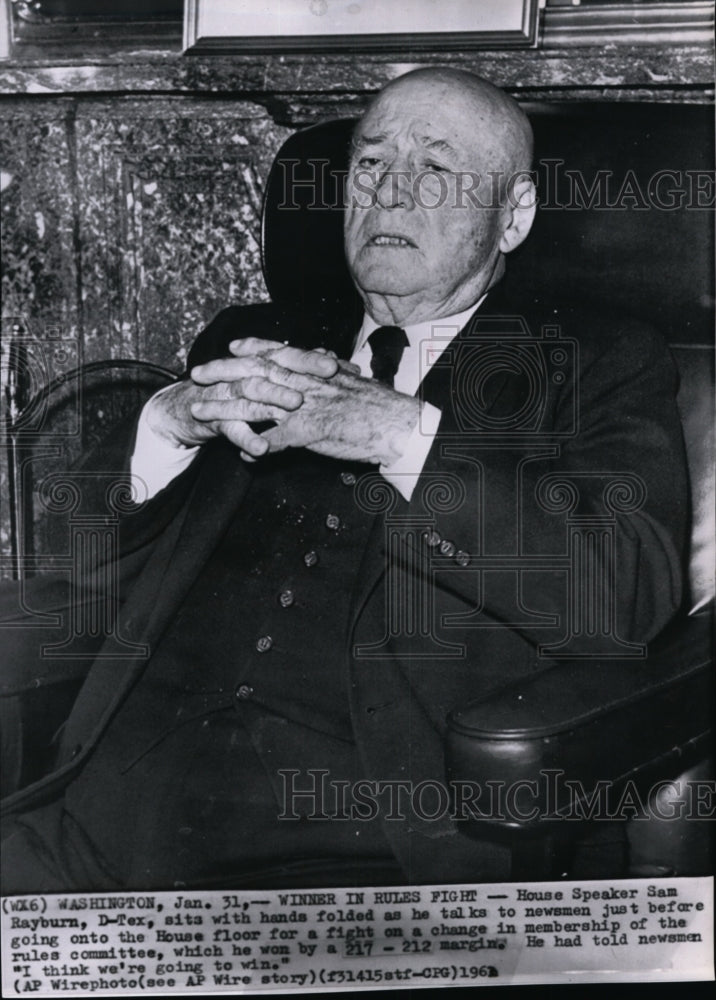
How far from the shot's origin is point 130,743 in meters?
2.39

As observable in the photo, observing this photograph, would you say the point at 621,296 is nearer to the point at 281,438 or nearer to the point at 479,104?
the point at 479,104

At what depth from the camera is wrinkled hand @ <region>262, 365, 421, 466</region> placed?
2297 mm

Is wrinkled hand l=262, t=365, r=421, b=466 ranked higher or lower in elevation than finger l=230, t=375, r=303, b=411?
lower

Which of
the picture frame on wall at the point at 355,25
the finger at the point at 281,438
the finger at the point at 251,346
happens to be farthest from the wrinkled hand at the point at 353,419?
the picture frame on wall at the point at 355,25

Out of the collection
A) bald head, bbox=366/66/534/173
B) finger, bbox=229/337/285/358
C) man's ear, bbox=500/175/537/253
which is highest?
bald head, bbox=366/66/534/173

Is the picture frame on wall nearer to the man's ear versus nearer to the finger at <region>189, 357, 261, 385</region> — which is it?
the man's ear

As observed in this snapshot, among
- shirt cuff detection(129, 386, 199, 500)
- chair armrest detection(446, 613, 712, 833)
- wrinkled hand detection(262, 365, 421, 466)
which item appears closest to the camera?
chair armrest detection(446, 613, 712, 833)

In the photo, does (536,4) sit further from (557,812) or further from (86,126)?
(557,812)

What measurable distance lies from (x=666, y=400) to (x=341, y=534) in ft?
2.33

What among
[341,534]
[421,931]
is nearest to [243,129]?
[341,534]

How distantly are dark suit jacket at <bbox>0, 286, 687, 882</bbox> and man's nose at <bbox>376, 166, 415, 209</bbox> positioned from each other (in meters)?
0.27

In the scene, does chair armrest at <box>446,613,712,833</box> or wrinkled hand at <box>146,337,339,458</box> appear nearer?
chair armrest at <box>446,613,712,833</box>

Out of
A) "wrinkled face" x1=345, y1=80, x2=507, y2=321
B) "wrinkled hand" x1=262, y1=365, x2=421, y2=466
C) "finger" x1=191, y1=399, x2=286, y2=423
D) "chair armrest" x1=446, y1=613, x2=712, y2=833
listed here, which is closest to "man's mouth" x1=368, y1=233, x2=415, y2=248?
"wrinkled face" x1=345, y1=80, x2=507, y2=321

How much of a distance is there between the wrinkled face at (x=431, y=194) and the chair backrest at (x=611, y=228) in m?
0.09
